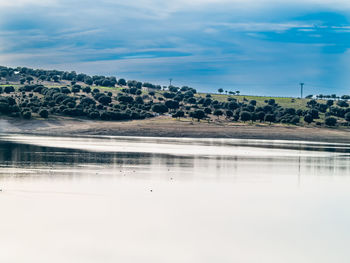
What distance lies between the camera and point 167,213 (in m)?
27.3

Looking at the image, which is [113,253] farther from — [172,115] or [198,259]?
[172,115]

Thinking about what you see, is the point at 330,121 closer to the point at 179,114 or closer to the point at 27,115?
the point at 179,114

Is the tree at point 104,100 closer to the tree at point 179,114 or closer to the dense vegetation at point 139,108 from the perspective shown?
the dense vegetation at point 139,108

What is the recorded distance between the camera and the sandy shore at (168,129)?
10219 centimetres

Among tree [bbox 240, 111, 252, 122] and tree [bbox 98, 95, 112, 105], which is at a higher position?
tree [bbox 98, 95, 112, 105]

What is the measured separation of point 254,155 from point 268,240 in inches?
1606

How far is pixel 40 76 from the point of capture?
620ft

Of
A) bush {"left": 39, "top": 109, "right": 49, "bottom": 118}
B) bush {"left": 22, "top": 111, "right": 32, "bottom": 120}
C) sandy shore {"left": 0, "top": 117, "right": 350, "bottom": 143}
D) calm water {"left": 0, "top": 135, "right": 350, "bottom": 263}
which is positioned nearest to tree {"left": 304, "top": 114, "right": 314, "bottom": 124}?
sandy shore {"left": 0, "top": 117, "right": 350, "bottom": 143}

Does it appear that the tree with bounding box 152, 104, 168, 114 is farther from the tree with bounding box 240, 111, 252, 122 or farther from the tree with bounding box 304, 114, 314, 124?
the tree with bounding box 304, 114, 314, 124

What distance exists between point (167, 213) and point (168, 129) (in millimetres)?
77166

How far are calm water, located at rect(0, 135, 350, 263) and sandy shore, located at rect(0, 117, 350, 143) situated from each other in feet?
176

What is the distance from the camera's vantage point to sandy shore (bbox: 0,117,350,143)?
102 metres

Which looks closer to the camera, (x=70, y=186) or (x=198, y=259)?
(x=198, y=259)

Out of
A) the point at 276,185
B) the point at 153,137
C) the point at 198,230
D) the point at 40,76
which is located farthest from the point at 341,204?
the point at 40,76
